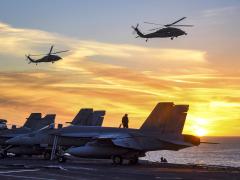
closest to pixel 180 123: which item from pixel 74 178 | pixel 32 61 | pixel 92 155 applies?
pixel 92 155

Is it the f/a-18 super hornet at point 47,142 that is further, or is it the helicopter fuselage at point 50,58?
the helicopter fuselage at point 50,58

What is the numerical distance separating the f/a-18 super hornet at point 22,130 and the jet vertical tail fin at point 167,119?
551 inches

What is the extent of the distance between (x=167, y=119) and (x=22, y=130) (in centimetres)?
1904

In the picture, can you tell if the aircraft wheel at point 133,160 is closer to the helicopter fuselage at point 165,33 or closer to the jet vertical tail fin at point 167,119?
the jet vertical tail fin at point 167,119

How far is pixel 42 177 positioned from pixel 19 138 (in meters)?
20.7

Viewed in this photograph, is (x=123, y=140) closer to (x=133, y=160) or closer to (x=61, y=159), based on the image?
(x=133, y=160)

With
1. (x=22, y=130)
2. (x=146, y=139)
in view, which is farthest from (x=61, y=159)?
(x=22, y=130)

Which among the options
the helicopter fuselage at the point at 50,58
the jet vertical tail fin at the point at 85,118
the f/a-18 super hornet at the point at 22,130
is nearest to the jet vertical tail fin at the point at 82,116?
the jet vertical tail fin at the point at 85,118

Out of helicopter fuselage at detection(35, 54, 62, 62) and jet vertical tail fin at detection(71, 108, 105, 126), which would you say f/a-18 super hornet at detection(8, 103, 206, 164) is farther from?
helicopter fuselage at detection(35, 54, 62, 62)

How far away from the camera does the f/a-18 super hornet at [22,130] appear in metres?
46.5

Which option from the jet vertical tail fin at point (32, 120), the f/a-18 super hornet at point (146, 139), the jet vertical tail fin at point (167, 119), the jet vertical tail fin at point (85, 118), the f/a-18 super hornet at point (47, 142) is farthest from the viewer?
the jet vertical tail fin at point (32, 120)

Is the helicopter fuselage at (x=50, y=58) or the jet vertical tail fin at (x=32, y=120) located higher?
the helicopter fuselage at (x=50, y=58)

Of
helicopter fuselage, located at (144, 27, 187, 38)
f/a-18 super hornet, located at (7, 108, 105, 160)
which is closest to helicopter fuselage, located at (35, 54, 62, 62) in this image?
helicopter fuselage, located at (144, 27, 187, 38)

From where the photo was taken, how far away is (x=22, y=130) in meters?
50.7
